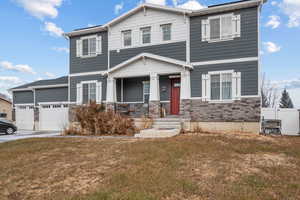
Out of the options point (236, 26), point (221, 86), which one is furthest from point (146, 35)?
point (221, 86)

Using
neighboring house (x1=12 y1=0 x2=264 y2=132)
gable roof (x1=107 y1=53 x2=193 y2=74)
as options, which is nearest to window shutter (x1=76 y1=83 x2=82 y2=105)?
neighboring house (x1=12 y1=0 x2=264 y2=132)

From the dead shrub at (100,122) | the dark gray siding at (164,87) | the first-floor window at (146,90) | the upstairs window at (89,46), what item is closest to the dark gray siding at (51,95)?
the upstairs window at (89,46)

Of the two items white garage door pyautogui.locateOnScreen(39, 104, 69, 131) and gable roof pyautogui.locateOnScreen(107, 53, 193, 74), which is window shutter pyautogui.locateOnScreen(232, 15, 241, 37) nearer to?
gable roof pyautogui.locateOnScreen(107, 53, 193, 74)

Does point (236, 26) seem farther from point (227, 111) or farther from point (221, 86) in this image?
point (227, 111)

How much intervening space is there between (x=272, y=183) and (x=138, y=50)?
10.8 metres

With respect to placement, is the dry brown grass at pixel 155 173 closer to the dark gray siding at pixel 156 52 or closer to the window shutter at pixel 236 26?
the window shutter at pixel 236 26

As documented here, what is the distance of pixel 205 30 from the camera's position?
11547 millimetres

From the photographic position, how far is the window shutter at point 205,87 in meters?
11.4

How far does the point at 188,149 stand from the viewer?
6664mm

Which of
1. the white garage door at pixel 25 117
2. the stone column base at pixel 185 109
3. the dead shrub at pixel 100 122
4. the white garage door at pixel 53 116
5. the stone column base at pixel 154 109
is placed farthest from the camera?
the white garage door at pixel 25 117

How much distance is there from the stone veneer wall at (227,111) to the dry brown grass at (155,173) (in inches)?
140

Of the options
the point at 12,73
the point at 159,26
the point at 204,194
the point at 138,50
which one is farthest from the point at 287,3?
the point at 12,73

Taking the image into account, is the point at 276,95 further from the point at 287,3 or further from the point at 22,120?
the point at 22,120

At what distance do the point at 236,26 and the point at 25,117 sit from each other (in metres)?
17.7
